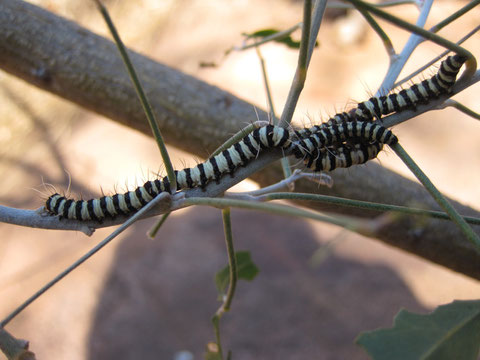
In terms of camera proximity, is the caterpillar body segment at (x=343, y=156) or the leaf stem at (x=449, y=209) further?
the caterpillar body segment at (x=343, y=156)

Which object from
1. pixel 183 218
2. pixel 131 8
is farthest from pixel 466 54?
pixel 131 8

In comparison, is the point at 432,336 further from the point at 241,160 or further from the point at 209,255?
the point at 209,255

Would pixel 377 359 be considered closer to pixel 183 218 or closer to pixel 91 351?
pixel 91 351

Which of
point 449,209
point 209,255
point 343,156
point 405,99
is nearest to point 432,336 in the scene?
point 449,209

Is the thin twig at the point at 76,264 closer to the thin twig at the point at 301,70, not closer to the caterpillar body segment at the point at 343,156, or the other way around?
the thin twig at the point at 301,70

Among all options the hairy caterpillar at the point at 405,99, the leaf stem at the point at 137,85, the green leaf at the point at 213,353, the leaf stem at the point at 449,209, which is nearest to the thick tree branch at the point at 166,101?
the hairy caterpillar at the point at 405,99
